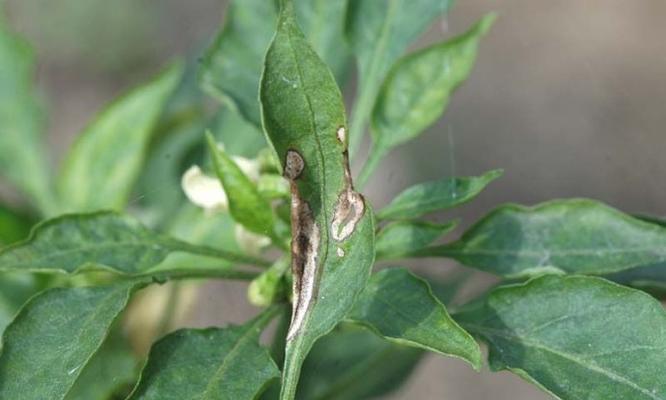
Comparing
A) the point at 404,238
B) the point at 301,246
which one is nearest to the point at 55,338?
the point at 301,246

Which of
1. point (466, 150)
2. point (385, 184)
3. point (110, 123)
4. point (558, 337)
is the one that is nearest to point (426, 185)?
point (558, 337)

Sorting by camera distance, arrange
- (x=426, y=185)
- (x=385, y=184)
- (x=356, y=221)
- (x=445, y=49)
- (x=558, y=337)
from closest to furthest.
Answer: (x=356, y=221) < (x=558, y=337) < (x=426, y=185) < (x=445, y=49) < (x=385, y=184)

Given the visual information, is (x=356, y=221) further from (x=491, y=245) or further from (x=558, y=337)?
(x=491, y=245)

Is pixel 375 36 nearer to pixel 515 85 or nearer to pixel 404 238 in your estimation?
pixel 404 238

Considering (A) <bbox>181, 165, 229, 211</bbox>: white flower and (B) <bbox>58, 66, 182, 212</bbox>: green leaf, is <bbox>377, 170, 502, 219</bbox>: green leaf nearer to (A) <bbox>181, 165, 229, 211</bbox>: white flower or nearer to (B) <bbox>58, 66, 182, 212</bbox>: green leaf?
(A) <bbox>181, 165, 229, 211</bbox>: white flower

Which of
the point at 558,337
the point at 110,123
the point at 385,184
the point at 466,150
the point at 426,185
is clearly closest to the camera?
the point at 558,337

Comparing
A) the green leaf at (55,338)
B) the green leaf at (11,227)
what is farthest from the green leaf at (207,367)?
the green leaf at (11,227)
